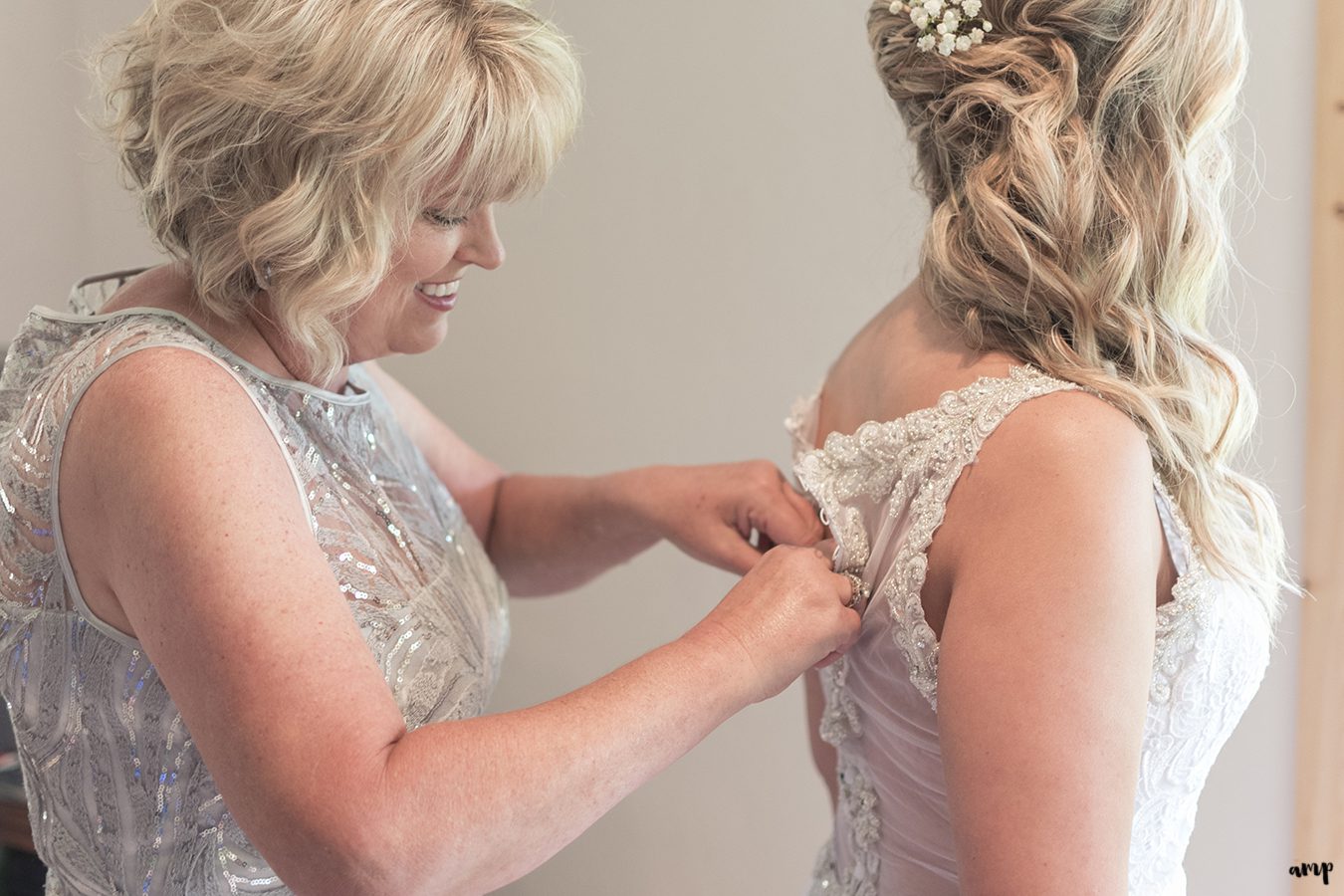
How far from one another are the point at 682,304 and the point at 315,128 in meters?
0.98

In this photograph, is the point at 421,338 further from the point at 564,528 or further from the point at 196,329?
the point at 564,528

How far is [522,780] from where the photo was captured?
922 mm

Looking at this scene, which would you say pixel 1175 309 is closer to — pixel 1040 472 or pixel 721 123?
pixel 1040 472

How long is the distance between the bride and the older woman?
146mm

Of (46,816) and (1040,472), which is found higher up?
(1040,472)

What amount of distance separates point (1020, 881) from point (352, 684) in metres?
0.54

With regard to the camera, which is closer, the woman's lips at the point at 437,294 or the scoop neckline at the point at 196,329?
the scoop neckline at the point at 196,329

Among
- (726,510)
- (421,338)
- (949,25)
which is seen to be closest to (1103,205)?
(949,25)

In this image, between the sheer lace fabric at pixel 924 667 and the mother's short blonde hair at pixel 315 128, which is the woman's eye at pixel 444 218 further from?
the sheer lace fabric at pixel 924 667

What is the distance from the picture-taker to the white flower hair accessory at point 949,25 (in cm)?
107

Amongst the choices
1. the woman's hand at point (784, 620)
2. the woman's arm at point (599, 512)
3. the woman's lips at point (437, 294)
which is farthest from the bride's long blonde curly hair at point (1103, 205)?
the woman's lips at point (437, 294)

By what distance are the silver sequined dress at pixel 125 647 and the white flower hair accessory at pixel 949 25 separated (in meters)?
0.69

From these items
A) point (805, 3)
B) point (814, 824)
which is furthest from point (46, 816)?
point (805, 3)

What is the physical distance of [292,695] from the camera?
2.93 feet
